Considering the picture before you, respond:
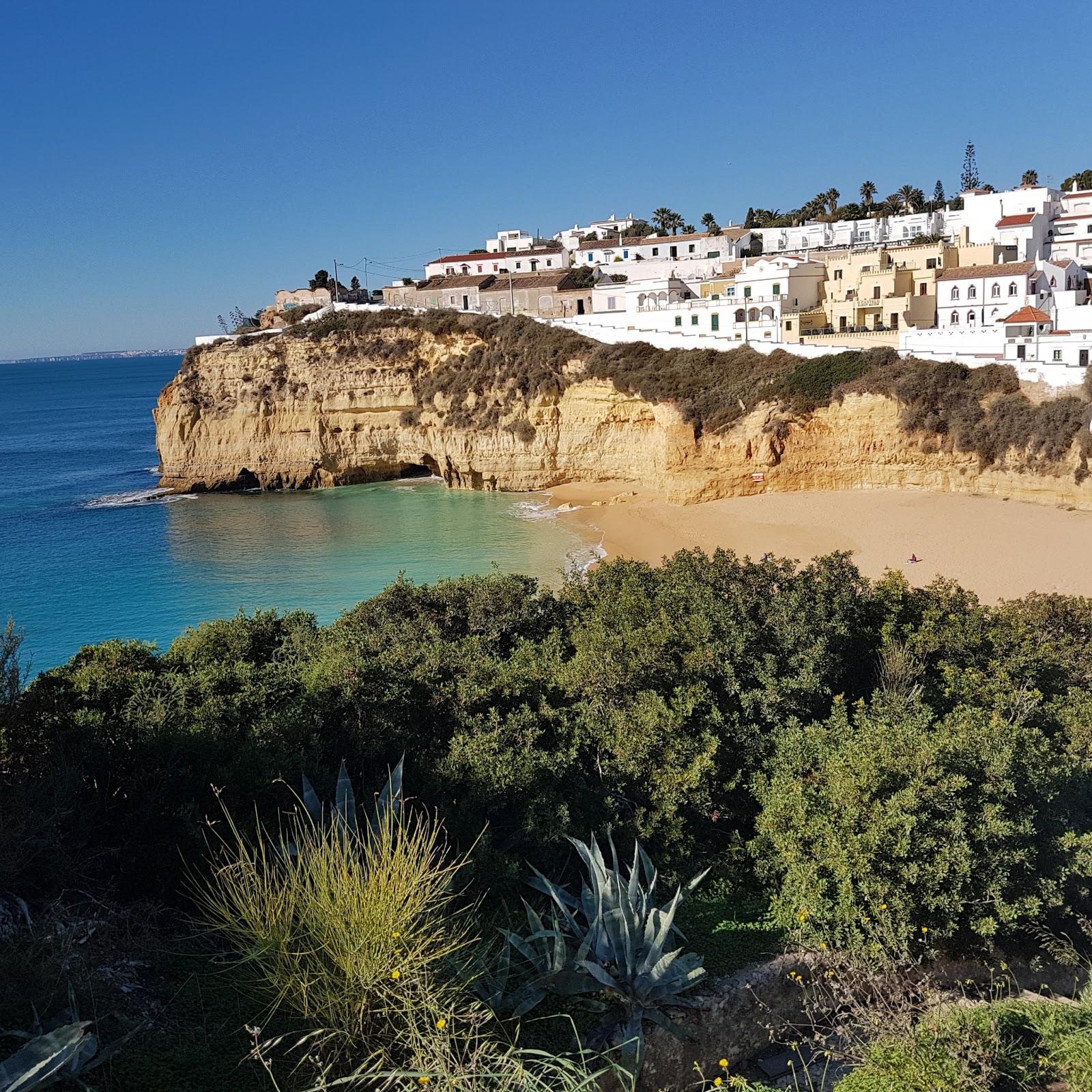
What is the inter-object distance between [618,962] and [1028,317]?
38.4 meters

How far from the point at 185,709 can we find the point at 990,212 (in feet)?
182

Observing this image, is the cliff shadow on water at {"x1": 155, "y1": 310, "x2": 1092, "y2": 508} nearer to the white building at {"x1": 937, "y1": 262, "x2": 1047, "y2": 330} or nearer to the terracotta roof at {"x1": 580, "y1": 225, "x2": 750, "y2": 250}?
the white building at {"x1": 937, "y1": 262, "x2": 1047, "y2": 330}

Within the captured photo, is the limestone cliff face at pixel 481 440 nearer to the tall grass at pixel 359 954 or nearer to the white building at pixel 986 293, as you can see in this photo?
the white building at pixel 986 293

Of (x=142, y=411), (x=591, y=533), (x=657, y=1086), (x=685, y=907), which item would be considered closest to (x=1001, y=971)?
(x=685, y=907)

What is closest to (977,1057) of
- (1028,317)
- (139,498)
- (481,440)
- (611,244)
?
(1028,317)

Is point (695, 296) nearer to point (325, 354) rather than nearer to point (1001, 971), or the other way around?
point (325, 354)

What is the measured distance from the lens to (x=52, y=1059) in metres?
4.55

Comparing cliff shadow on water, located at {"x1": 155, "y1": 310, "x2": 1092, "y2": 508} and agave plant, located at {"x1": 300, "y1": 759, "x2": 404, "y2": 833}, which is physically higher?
cliff shadow on water, located at {"x1": 155, "y1": 310, "x2": 1092, "y2": 508}

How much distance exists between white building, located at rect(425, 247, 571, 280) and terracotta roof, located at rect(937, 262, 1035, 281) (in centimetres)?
3657

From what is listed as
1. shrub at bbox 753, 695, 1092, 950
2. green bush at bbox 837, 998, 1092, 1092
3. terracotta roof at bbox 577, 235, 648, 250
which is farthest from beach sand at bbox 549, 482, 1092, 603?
terracotta roof at bbox 577, 235, 648, 250

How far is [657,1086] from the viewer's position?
6.26 meters

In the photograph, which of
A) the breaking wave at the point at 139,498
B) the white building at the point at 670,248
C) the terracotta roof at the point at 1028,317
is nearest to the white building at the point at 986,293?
the terracotta roof at the point at 1028,317

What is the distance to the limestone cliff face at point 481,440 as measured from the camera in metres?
34.8

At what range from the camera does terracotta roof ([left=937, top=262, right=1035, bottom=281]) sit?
4144 centimetres
